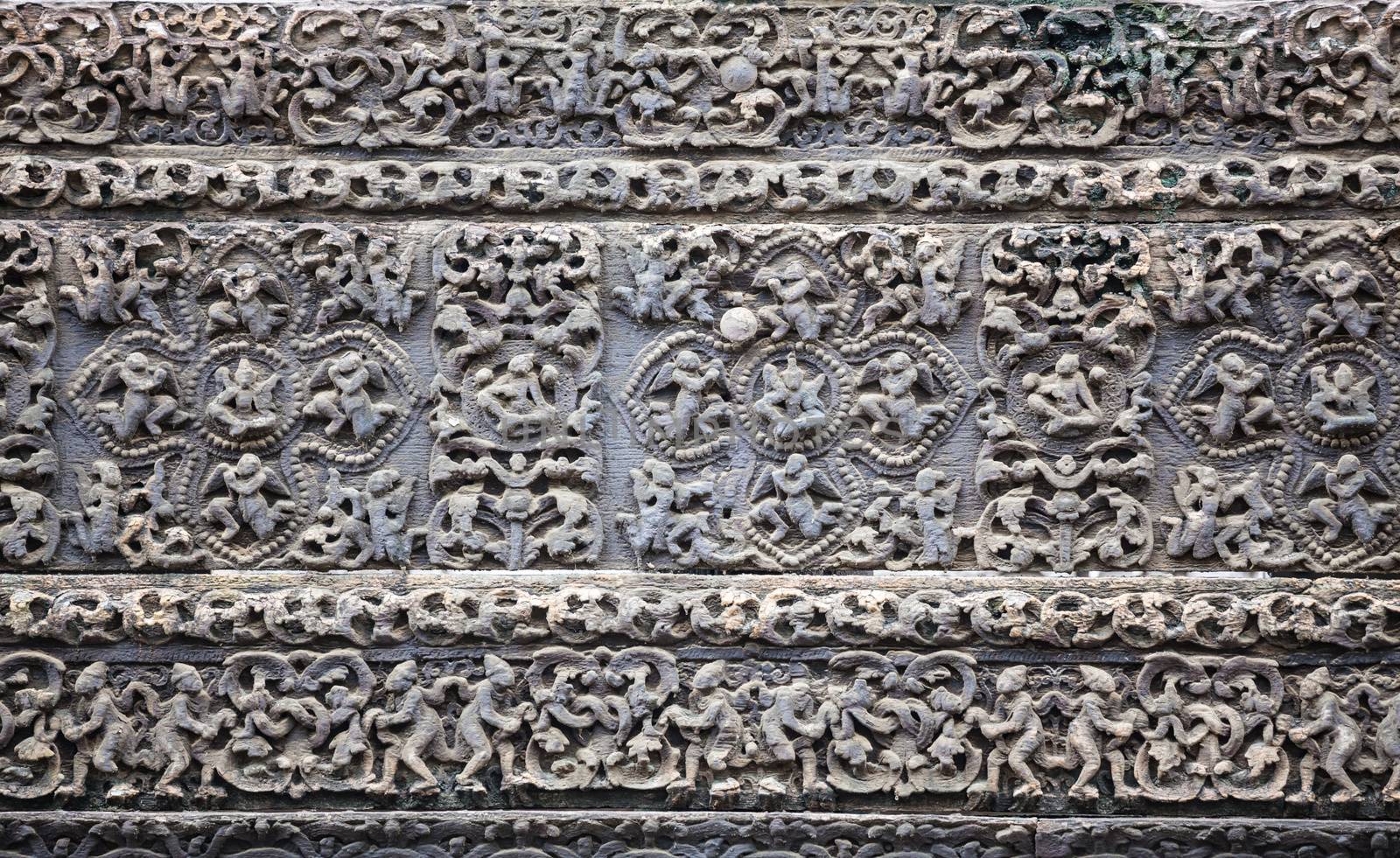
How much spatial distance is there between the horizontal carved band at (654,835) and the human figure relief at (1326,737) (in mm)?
82

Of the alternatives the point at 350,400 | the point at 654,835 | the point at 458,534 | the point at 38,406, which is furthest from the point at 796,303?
the point at 38,406

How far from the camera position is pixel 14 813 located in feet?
13.6

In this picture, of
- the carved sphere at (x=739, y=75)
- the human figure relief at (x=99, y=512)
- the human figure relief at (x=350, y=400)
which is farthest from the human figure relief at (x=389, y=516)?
the carved sphere at (x=739, y=75)

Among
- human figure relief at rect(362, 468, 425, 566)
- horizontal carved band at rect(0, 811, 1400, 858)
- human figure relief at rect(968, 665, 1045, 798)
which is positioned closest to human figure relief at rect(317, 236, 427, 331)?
human figure relief at rect(362, 468, 425, 566)

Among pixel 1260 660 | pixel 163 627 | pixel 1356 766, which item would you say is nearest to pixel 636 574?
pixel 163 627

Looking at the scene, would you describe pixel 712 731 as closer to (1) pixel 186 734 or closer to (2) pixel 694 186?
(1) pixel 186 734

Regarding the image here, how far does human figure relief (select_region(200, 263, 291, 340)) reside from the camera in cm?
443

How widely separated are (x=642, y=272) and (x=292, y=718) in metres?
1.45

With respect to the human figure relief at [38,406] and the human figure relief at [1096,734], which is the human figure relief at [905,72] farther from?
the human figure relief at [38,406]

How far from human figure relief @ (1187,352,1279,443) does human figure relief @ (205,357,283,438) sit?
2407 millimetres

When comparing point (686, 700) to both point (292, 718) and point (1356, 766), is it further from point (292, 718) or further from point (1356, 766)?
point (1356, 766)

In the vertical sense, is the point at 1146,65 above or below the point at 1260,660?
above

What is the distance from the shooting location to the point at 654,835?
412 centimetres

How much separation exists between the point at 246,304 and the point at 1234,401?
2.60 m
